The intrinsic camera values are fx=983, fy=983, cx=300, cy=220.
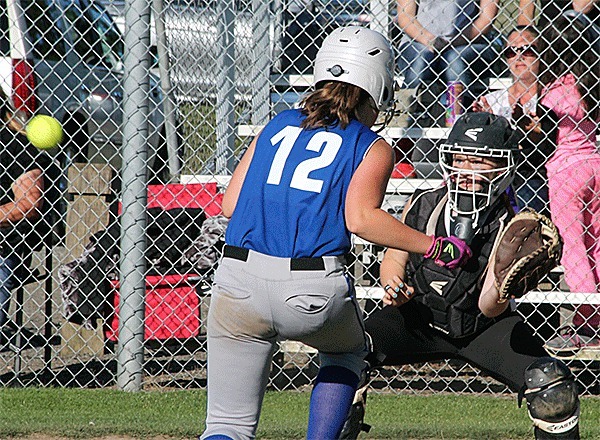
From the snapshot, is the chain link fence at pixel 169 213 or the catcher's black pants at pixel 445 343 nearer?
the catcher's black pants at pixel 445 343

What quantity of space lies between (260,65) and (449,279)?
3.31 meters

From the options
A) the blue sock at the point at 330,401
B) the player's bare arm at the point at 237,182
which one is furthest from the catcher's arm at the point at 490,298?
the player's bare arm at the point at 237,182

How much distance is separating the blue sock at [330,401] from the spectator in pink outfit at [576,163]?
2.69 metres

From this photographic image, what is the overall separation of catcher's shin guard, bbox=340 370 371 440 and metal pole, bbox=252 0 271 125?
10.6 feet

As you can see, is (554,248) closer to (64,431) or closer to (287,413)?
(287,413)

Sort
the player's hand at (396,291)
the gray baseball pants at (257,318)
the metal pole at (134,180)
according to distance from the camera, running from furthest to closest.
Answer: the metal pole at (134,180)
the player's hand at (396,291)
the gray baseball pants at (257,318)

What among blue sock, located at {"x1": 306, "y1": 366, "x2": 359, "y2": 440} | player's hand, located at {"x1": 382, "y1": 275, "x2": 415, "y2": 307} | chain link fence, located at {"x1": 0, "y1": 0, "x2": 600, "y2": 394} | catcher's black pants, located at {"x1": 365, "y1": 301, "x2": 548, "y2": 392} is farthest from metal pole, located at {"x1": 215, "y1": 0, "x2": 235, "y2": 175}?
blue sock, located at {"x1": 306, "y1": 366, "x2": 359, "y2": 440}

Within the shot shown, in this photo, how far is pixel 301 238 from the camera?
3.24 meters

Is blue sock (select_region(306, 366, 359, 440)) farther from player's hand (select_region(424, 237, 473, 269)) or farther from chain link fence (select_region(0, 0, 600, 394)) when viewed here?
chain link fence (select_region(0, 0, 600, 394))

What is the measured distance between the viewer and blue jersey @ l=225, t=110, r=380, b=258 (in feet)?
10.6

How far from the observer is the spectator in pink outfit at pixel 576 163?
5.98m

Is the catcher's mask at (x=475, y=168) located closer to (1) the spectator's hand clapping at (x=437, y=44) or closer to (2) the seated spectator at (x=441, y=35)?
(2) the seated spectator at (x=441, y=35)

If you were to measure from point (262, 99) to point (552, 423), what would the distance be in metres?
3.83

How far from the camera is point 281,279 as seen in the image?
126 inches
